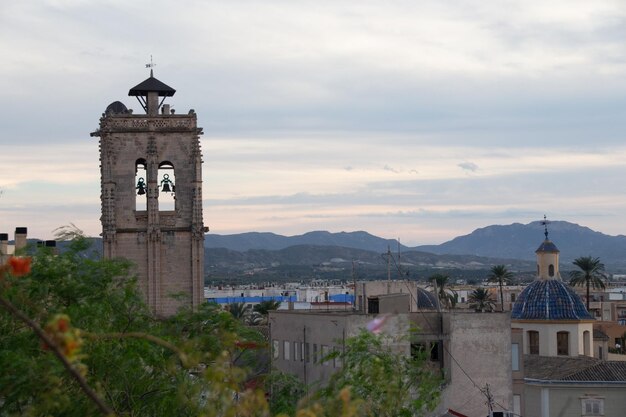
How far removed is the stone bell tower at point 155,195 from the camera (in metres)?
44.5

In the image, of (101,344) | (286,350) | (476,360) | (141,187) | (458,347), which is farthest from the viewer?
(141,187)

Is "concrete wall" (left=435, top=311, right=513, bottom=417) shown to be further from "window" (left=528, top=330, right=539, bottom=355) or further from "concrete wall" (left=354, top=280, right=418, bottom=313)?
"window" (left=528, top=330, right=539, bottom=355)

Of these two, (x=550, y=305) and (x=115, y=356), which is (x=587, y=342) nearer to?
(x=550, y=305)

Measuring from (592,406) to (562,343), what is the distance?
44.4ft

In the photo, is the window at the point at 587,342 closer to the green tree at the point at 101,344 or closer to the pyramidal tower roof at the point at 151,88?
the pyramidal tower roof at the point at 151,88

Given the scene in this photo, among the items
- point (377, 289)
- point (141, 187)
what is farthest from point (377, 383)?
point (377, 289)

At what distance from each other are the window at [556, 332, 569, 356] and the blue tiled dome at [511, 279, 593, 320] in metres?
0.95

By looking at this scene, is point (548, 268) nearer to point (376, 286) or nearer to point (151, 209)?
point (376, 286)

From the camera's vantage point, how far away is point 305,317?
140 ft

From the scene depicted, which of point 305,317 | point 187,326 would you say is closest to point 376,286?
point 305,317

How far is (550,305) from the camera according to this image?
6794 centimetres

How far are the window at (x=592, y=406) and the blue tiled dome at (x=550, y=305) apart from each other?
1292cm

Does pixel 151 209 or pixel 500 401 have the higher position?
pixel 151 209

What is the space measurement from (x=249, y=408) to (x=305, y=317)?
3101 cm
